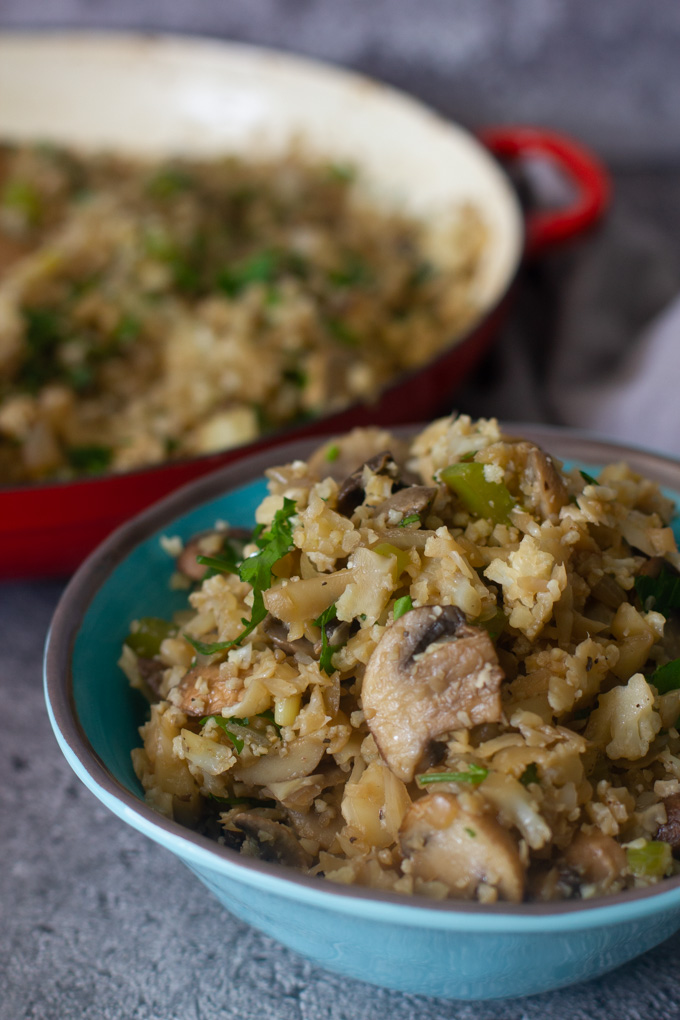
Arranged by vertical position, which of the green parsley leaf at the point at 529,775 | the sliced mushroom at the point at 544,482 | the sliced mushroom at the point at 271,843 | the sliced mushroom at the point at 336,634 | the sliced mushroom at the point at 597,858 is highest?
the sliced mushroom at the point at 544,482

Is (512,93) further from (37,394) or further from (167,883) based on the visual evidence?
(167,883)

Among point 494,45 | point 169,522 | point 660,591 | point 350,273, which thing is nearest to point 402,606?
point 660,591

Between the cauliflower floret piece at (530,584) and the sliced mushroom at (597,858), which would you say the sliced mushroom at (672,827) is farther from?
the cauliflower floret piece at (530,584)

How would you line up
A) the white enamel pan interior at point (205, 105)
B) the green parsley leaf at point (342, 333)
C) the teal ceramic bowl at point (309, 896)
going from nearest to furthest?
1. the teal ceramic bowl at point (309, 896)
2. the green parsley leaf at point (342, 333)
3. the white enamel pan interior at point (205, 105)

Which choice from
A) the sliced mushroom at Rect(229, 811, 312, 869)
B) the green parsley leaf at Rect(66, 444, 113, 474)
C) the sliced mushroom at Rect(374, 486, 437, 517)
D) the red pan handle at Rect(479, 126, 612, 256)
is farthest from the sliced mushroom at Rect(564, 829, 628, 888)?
the red pan handle at Rect(479, 126, 612, 256)

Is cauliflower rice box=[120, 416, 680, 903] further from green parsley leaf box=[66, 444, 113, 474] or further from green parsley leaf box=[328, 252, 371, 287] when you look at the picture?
green parsley leaf box=[328, 252, 371, 287]

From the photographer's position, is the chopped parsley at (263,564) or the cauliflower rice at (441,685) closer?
the cauliflower rice at (441,685)

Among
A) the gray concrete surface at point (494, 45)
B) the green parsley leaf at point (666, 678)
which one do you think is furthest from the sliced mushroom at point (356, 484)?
the gray concrete surface at point (494, 45)

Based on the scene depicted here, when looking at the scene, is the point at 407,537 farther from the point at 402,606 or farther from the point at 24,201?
the point at 24,201
